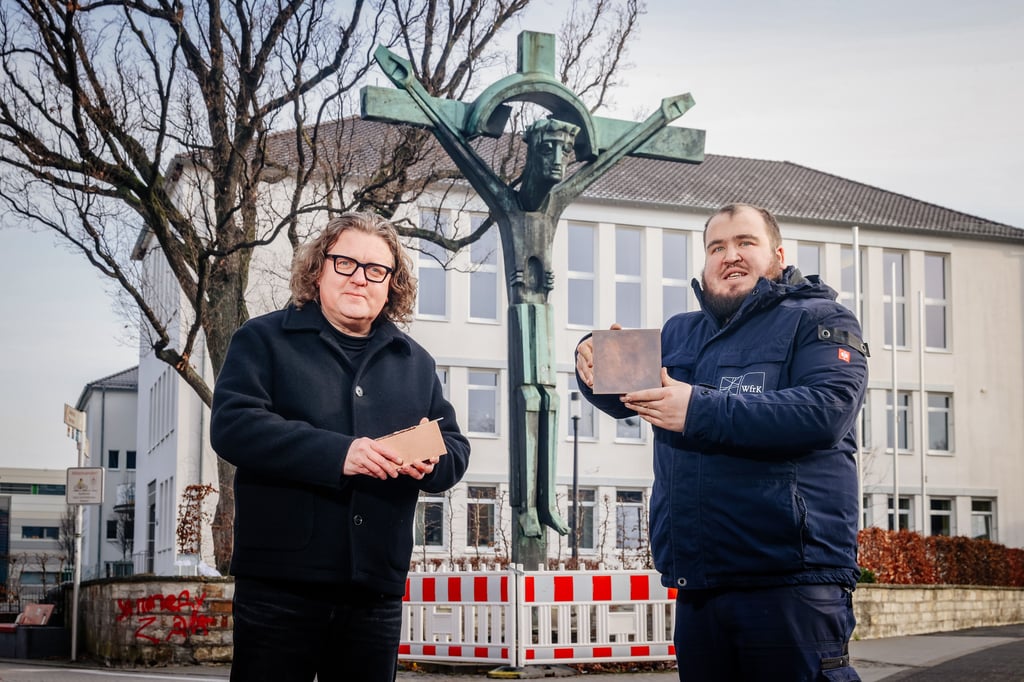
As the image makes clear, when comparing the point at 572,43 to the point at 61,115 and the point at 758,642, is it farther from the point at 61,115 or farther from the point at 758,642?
the point at 758,642

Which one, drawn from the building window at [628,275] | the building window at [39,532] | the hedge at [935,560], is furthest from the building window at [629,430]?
the building window at [39,532]

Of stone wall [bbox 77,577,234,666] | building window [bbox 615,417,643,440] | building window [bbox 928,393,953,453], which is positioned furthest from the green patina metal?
building window [bbox 928,393,953,453]

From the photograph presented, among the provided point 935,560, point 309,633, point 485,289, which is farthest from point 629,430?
point 309,633

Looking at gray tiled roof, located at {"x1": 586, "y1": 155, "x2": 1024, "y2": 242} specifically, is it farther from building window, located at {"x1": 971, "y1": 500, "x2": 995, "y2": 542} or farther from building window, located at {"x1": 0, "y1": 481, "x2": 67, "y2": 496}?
building window, located at {"x1": 0, "y1": 481, "x2": 67, "y2": 496}

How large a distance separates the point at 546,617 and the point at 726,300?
856 centimetres

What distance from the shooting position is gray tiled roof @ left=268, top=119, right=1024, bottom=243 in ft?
157

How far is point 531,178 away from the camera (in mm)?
12719

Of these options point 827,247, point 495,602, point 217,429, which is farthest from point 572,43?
point 827,247

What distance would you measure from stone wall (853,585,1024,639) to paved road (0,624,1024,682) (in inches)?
48.8

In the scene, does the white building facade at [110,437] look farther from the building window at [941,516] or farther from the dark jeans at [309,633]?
the dark jeans at [309,633]

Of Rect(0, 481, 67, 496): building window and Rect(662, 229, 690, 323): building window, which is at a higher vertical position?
Rect(662, 229, 690, 323): building window

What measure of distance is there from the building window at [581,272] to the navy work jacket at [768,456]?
1688 inches

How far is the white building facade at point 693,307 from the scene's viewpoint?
44.9 m

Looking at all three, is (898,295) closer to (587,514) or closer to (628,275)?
(628,275)
